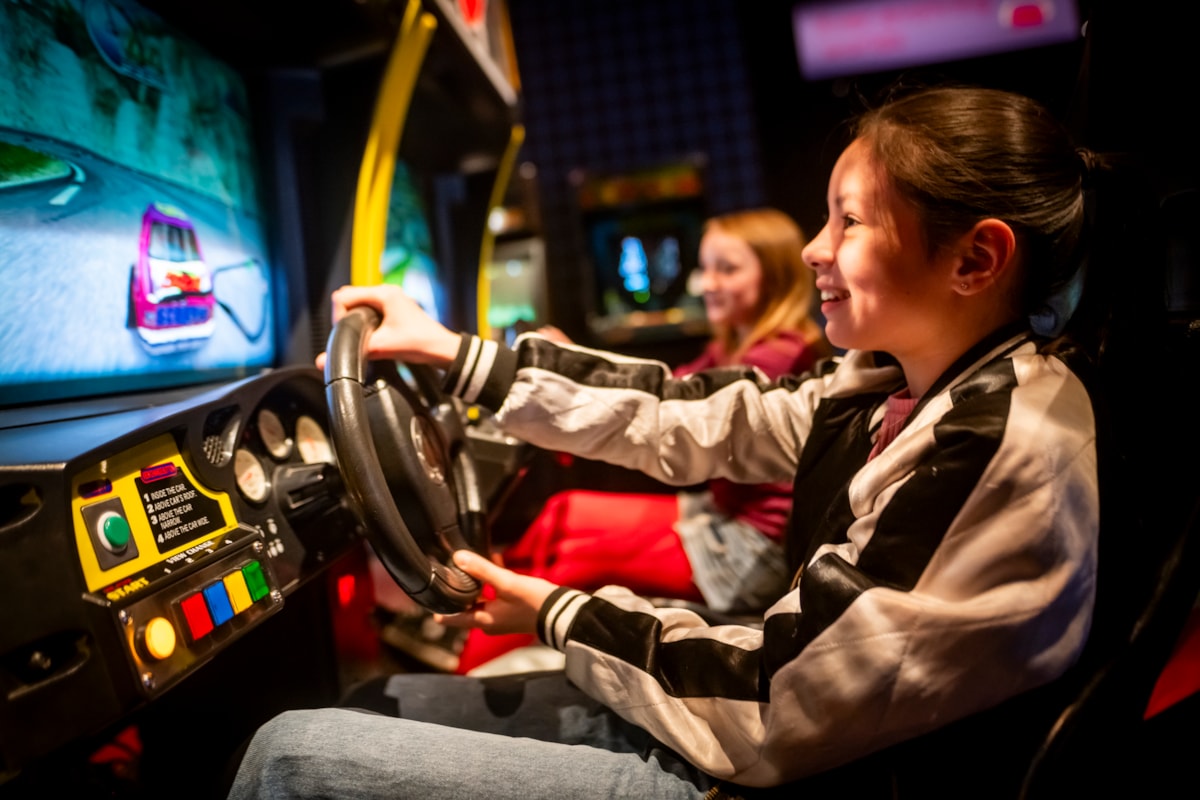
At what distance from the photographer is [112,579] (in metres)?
0.68

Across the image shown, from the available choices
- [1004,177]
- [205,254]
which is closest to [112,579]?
[205,254]

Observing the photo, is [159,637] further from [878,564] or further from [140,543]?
[878,564]

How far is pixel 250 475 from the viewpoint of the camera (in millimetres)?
943

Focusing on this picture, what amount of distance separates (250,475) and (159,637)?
0.29 meters

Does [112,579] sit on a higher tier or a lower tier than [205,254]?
lower

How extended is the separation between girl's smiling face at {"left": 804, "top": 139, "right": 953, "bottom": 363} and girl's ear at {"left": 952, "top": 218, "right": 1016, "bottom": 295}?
0.05 ft

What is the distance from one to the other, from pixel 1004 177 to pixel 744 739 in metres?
0.65

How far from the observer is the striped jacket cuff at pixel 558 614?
89cm

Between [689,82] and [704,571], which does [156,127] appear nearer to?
[704,571]

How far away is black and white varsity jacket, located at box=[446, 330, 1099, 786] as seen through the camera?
675 mm

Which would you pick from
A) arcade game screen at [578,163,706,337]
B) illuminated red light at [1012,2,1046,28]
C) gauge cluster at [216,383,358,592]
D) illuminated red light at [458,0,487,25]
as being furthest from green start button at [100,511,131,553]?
illuminated red light at [1012,2,1046,28]

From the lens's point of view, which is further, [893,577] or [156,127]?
[156,127]

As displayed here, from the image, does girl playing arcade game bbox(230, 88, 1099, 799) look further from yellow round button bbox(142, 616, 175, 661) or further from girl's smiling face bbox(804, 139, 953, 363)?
yellow round button bbox(142, 616, 175, 661)

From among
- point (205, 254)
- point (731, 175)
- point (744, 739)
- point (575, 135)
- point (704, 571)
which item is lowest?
point (704, 571)
